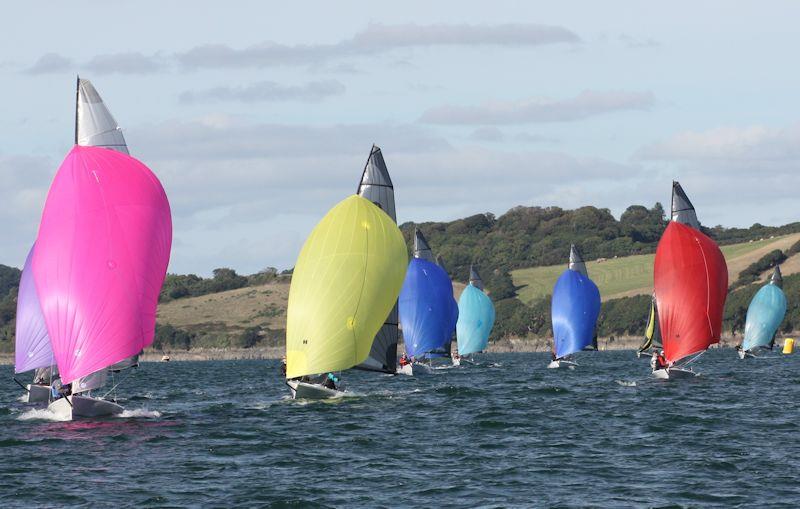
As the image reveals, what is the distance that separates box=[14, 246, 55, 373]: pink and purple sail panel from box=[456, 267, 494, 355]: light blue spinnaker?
5122 cm

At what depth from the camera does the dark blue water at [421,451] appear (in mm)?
31828

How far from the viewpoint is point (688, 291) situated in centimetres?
6631

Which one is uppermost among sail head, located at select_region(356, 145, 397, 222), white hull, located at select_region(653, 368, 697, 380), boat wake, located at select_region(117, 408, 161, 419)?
sail head, located at select_region(356, 145, 397, 222)

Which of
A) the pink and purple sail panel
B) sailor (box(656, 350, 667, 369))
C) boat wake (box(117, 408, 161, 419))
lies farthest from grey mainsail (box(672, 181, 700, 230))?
the pink and purple sail panel

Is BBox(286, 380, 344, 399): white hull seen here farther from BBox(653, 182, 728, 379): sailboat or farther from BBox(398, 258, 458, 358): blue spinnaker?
BBox(398, 258, 458, 358): blue spinnaker

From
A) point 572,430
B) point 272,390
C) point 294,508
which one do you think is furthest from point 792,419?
point 272,390

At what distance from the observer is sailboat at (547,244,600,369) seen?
98.9 m

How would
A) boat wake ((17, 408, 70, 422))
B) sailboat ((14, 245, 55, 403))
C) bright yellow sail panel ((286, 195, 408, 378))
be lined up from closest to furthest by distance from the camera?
boat wake ((17, 408, 70, 422)), bright yellow sail panel ((286, 195, 408, 378)), sailboat ((14, 245, 55, 403))

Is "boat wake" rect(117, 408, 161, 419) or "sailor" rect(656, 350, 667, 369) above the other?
"sailor" rect(656, 350, 667, 369)

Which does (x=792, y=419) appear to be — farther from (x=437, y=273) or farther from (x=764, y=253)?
(x=764, y=253)

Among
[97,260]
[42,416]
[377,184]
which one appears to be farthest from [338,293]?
[42,416]

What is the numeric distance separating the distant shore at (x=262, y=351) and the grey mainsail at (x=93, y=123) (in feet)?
404

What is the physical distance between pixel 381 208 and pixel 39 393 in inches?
697

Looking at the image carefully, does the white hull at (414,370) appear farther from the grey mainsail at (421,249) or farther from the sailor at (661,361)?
the sailor at (661,361)
